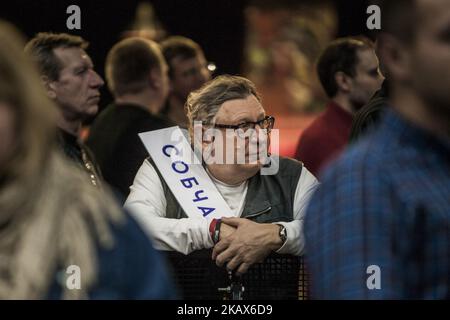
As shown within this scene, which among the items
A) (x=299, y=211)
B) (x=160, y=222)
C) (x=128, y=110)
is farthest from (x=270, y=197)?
(x=128, y=110)

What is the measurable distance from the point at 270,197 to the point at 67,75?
1161 mm

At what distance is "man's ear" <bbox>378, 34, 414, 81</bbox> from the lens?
5.90ft

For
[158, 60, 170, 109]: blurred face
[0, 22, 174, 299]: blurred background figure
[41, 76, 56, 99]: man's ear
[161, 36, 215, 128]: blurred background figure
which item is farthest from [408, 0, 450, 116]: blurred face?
[161, 36, 215, 128]: blurred background figure

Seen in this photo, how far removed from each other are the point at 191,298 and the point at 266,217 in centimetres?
35

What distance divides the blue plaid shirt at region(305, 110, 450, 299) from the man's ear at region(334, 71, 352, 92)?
2.97 metres

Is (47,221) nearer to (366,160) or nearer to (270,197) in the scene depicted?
(366,160)

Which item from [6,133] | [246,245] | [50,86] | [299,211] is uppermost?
[50,86]

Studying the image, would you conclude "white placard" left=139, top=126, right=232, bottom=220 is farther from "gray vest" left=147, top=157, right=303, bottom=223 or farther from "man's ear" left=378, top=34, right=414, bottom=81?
"man's ear" left=378, top=34, right=414, bottom=81

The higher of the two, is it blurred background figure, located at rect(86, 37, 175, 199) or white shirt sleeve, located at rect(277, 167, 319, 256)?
blurred background figure, located at rect(86, 37, 175, 199)

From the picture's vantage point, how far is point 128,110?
15.3ft

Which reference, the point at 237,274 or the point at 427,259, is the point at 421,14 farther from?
the point at 237,274

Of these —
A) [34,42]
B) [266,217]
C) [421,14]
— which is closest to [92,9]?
[34,42]

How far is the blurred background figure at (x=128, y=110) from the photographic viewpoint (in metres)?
→ 4.32
